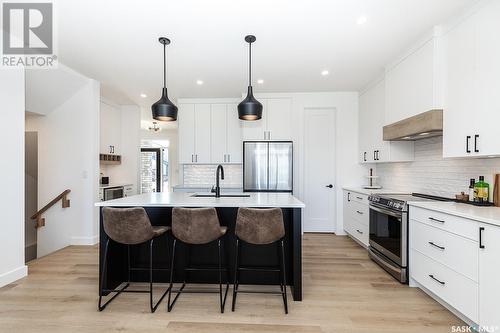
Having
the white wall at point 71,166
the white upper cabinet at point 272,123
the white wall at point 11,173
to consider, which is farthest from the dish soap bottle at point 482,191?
the white wall at point 71,166

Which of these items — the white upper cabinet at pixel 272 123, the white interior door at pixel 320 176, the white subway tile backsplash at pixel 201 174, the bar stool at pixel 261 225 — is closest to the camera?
the bar stool at pixel 261 225

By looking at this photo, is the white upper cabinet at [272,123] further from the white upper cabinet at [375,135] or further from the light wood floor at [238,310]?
the light wood floor at [238,310]

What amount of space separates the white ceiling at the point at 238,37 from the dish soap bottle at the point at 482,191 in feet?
5.33

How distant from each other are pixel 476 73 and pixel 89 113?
4.94 m

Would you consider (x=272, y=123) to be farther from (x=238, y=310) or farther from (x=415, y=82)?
(x=238, y=310)

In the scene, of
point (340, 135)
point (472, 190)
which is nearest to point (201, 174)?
point (340, 135)

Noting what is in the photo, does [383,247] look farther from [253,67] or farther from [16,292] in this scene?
[16,292]

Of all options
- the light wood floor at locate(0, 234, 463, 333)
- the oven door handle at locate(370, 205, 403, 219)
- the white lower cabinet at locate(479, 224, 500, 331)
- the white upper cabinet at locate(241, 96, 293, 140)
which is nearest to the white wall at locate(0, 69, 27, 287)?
the light wood floor at locate(0, 234, 463, 333)

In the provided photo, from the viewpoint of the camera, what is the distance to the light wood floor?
2.06m

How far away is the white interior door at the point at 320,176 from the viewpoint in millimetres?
4965

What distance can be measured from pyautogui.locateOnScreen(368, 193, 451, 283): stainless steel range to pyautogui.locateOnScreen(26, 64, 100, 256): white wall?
4191 millimetres

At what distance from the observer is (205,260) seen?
2.73 m

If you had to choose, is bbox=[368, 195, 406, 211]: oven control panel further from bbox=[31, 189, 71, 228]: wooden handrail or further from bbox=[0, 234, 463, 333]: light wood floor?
bbox=[31, 189, 71, 228]: wooden handrail

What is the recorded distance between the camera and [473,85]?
7.52ft
